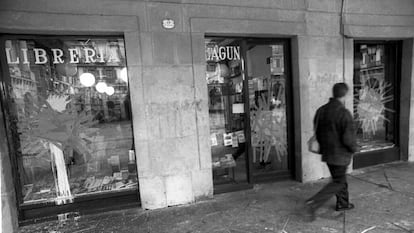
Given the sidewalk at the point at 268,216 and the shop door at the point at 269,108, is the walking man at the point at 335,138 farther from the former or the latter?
Result: the shop door at the point at 269,108

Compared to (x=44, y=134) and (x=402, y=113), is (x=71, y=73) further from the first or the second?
(x=402, y=113)

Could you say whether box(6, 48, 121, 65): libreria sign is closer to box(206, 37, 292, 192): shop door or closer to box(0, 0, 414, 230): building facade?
box(0, 0, 414, 230): building facade

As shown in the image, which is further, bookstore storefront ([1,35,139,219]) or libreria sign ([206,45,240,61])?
libreria sign ([206,45,240,61])

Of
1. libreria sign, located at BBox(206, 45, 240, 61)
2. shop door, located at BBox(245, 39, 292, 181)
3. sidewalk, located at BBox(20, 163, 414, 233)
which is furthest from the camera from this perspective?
shop door, located at BBox(245, 39, 292, 181)

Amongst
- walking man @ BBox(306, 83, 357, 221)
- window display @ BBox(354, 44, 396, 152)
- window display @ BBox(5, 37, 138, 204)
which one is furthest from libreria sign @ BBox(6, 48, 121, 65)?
window display @ BBox(354, 44, 396, 152)

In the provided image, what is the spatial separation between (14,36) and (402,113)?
25.5 feet

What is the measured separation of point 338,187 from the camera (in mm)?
3268

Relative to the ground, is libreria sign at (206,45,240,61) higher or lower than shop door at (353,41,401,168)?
higher

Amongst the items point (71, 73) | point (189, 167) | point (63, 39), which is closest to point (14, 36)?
point (63, 39)

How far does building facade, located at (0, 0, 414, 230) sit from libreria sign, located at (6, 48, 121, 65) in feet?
0.05

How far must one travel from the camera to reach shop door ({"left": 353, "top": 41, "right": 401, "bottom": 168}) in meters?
5.44

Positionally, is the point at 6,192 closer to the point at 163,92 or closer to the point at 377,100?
the point at 163,92

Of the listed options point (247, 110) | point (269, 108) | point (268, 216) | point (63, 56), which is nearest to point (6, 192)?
point (63, 56)

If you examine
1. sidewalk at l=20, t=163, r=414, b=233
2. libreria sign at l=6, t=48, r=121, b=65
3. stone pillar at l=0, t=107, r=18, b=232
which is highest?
libreria sign at l=6, t=48, r=121, b=65
